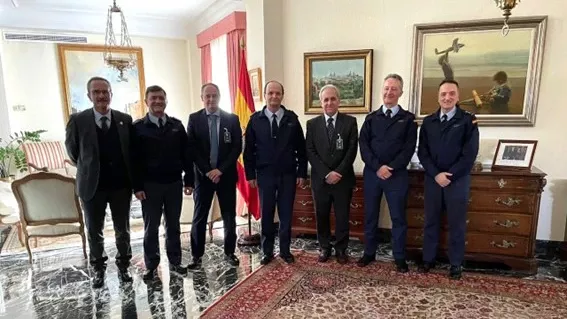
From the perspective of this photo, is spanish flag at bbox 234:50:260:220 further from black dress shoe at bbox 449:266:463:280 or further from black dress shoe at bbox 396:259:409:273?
black dress shoe at bbox 449:266:463:280

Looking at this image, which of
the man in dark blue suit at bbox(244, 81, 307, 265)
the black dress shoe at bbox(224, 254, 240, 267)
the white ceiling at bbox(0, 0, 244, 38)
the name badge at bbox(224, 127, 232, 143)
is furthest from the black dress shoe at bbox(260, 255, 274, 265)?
the white ceiling at bbox(0, 0, 244, 38)

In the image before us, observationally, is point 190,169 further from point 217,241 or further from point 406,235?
point 406,235

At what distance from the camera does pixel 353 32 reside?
3.52m

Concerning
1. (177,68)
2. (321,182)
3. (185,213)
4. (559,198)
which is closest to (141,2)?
(177,68)

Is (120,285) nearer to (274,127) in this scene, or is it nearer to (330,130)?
(274,127)

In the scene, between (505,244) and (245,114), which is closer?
(505,244)

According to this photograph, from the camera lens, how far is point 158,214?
2.68 meters

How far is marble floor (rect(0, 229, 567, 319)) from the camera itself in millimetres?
2389

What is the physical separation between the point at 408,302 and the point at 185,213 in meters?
2.32

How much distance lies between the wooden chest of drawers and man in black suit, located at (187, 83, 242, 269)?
1460 mm

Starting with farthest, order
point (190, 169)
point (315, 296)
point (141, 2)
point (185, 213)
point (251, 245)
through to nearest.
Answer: point (141, 2)
point (185, 213)
point (251, 245)
point (190, 169)
point (315, 296)

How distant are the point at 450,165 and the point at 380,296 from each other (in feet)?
3.40

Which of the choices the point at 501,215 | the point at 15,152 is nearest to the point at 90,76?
the point at 15,152

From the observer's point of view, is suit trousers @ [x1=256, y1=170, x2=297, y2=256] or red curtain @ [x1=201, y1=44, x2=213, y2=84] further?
red curtain @ [x1=201, y1=44, x2=213, y2=84]
